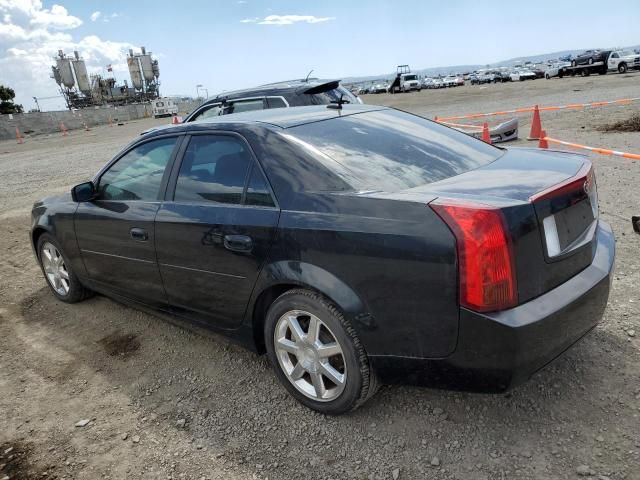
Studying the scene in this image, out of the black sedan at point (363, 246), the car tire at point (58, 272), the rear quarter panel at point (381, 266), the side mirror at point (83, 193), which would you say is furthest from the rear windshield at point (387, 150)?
the car tire at point (58, 272)

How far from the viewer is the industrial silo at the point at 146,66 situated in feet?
302

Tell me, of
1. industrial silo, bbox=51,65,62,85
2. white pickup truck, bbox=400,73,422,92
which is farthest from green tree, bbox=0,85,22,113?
white pickup truck, bbox=400,73,422,92

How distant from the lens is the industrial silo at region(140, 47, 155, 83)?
92.2 metres

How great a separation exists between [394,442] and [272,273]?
106 centimetres

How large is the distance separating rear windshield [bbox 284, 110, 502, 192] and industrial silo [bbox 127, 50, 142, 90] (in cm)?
9897

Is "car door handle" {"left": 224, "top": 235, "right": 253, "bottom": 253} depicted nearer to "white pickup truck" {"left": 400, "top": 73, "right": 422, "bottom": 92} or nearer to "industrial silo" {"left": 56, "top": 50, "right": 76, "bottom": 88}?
"white pickup truck" {"left": 400, "top": 73, "right": 422, "bottom": 92}

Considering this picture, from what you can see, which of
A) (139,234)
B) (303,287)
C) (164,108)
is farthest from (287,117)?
(164,108)

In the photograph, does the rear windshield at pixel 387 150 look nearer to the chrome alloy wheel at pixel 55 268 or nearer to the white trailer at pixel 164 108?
the chrome alloy wheel at pixel 55 268

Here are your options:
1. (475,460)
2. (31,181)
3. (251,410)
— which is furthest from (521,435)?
(31,181)

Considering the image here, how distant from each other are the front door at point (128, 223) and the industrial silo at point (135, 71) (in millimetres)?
97665

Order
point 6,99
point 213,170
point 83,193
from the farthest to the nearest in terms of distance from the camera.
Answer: point 6,99, point 83,193, point 213,170

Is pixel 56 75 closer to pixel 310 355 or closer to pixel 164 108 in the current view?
pixel 164 108

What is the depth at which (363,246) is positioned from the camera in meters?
2.34

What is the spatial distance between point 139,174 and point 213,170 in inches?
34.0
